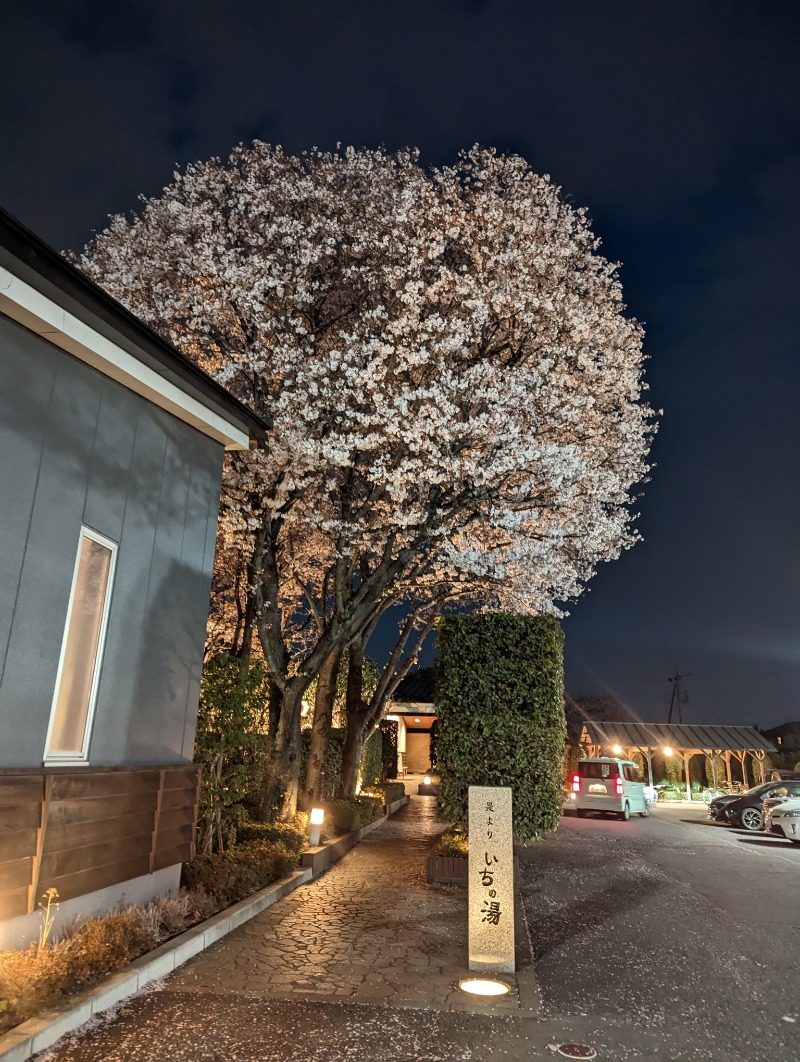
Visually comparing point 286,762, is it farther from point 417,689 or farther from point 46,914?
point 417,689

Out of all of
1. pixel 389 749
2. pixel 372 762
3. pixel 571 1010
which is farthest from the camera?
pixel 389 749

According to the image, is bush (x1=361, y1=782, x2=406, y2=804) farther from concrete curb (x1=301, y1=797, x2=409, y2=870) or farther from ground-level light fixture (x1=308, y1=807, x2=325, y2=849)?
ground-level light fixture (x1=308, y1=807, x2=325, y2=849)

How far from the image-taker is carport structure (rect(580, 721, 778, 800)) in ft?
103

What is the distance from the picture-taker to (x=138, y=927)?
19.5 feet

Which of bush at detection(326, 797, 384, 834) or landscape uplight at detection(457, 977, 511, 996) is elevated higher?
bush at detection(326, 797, 384, 834)

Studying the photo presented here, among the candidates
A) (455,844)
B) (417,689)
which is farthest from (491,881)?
(417,689)

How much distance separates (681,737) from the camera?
32281mm

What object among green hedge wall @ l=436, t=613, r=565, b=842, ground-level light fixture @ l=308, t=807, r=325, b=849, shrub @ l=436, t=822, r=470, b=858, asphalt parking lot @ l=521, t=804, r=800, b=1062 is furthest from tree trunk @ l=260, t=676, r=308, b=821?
asphalt parking lot @ l=521, t=804, r=800, b=1062

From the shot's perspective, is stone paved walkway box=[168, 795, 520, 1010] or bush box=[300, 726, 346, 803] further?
bush box=[300, 726, 346, 803]

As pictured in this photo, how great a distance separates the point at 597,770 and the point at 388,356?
1527 centimetres

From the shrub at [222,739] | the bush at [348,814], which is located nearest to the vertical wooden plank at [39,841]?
the shrub at [222,739]

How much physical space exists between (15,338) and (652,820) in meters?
22.3

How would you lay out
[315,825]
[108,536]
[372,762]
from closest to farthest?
[108,536] < [315,825] < [372,762]

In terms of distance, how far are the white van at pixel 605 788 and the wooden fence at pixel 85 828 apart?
1680cm
